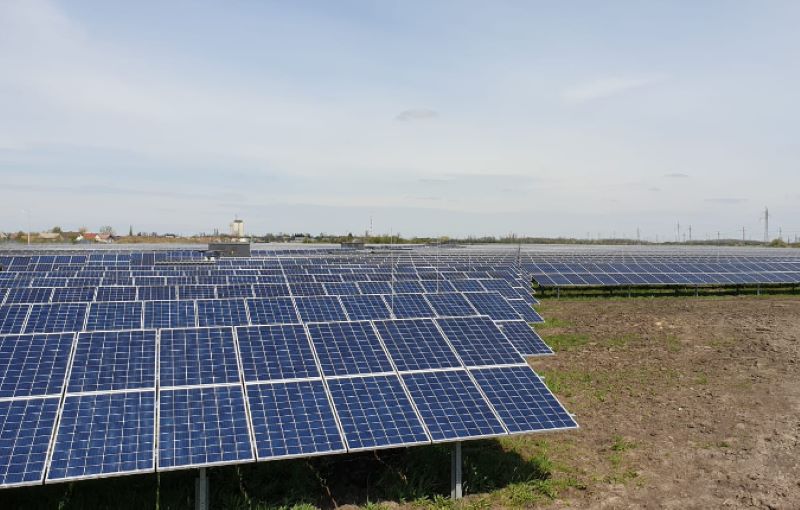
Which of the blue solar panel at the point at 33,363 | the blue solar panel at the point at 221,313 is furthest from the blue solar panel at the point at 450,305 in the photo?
the blue solar panel at the point at 33,363

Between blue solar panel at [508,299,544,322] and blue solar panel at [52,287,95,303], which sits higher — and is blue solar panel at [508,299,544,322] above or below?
below

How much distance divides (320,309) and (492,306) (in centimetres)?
552

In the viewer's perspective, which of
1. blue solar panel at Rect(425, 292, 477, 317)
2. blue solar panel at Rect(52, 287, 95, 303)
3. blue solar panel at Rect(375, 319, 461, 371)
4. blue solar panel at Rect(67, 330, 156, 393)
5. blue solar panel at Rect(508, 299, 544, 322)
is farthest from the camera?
blue solar panel at Rect(508, 299, 544, 322)

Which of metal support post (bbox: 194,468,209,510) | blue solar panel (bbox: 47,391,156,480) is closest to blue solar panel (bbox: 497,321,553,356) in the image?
metal support post (bbox: 194,468,209,510)

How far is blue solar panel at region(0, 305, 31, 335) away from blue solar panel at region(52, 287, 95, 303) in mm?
3305

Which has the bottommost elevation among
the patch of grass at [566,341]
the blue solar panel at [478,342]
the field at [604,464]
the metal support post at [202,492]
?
the field at [604,464]

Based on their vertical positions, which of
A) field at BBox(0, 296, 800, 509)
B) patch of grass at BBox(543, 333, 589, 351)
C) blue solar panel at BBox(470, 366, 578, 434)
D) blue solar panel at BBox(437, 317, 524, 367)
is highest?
blue solar panel at BBox(437, 317, 524, 367)

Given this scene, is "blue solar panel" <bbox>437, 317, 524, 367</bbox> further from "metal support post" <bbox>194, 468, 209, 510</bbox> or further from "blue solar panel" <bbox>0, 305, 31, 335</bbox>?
"blue solar panel" <bbox>0, 305, 31, 335</bbox>

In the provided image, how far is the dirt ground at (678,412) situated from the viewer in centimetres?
1028

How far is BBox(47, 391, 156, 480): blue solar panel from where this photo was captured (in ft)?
24.0

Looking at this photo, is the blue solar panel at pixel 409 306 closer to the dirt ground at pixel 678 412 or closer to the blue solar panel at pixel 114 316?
the dirt ground at pixel 678 412

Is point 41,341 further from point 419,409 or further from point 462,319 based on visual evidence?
point 462,319

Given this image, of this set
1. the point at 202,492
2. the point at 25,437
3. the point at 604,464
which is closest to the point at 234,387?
the point at 202,492

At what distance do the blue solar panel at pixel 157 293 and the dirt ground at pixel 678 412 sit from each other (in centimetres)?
1092
